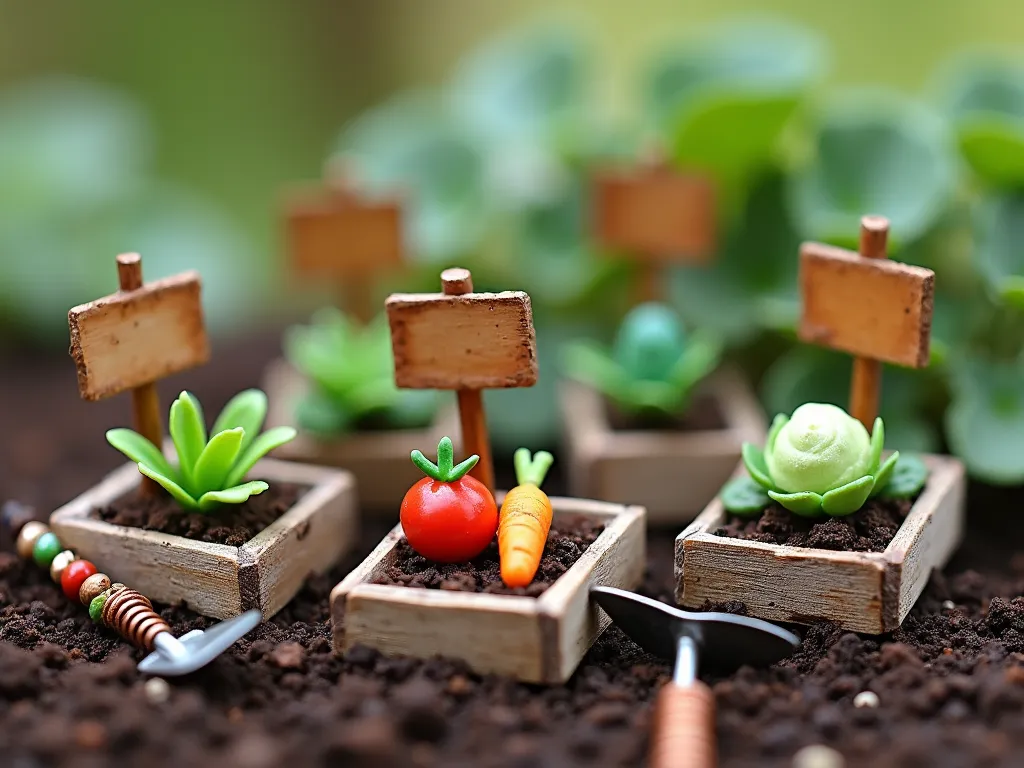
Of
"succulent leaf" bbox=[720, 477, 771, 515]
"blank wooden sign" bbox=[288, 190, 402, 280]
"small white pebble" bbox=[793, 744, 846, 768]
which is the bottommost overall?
"small white pebble" bbox=[793, 744, 846, 768]

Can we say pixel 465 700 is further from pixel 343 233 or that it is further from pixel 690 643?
pixel 343 233

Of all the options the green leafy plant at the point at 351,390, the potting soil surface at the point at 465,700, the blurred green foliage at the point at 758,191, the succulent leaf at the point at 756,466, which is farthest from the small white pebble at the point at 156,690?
the blurred green foliage at the point at 758,191

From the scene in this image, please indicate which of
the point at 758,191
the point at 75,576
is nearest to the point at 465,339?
the point at 75,576

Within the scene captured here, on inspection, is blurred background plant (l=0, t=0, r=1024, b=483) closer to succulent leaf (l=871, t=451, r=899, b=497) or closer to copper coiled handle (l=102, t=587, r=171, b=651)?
succulent leaf (l=871, t=451, r=899, b=497)

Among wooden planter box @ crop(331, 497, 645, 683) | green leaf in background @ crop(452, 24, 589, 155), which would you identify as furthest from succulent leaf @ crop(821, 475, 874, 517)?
green leaf in background @ crop(452, 24, 589, 155)

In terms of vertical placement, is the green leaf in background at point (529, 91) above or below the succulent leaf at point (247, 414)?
above

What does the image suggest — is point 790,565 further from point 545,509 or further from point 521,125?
point 521,125

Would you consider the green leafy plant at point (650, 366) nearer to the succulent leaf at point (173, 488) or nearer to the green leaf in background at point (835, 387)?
the green leaf in background at point (835, 387)
